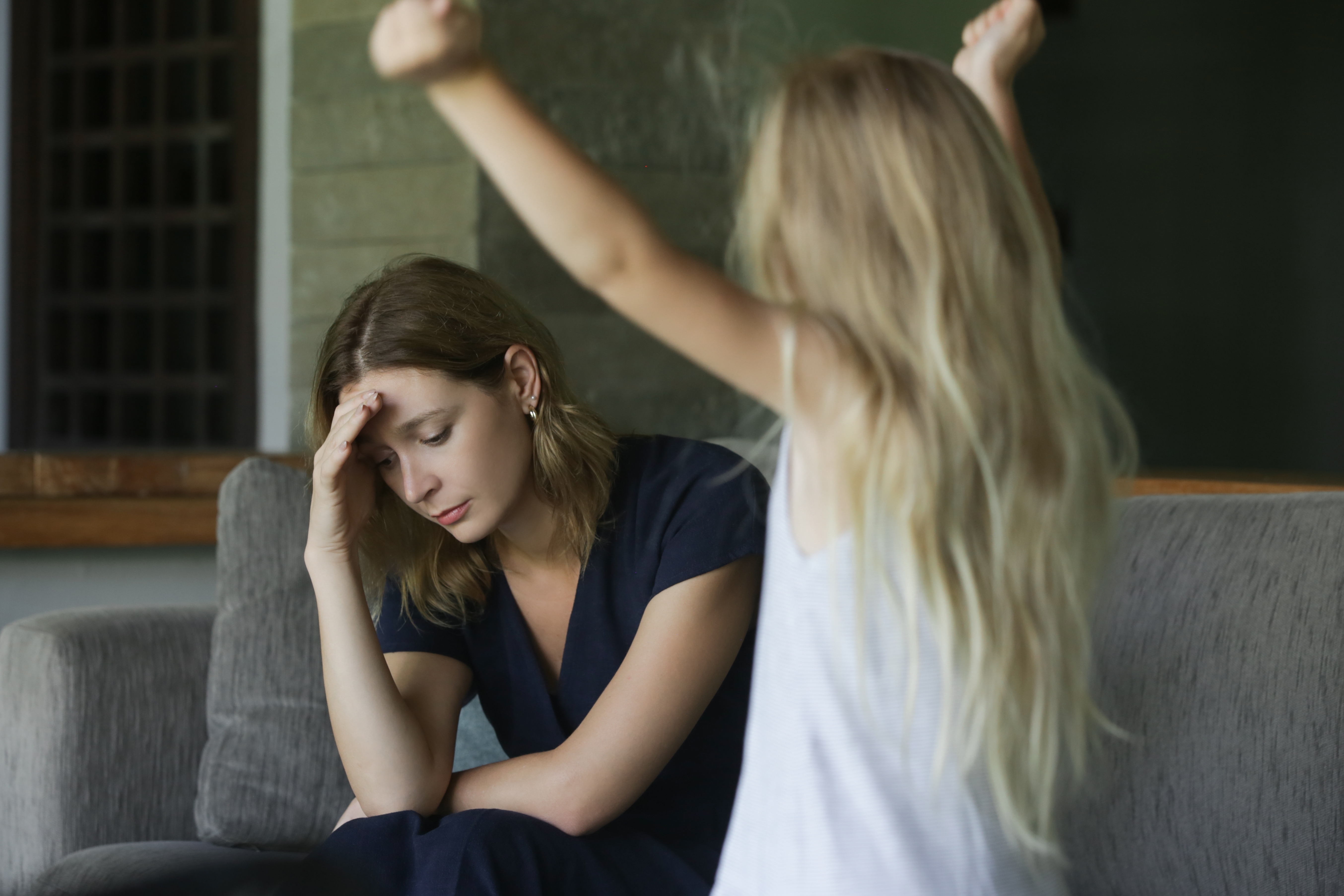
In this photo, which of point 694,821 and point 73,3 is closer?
point 694,821

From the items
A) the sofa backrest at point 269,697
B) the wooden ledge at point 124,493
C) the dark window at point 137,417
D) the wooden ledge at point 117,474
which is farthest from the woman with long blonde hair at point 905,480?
the dark window at point 137,417

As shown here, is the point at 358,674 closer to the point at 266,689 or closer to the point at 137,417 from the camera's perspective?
the point at 266,689

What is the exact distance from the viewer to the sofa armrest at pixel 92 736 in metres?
1.56

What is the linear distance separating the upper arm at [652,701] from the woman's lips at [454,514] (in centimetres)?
Answer: 21

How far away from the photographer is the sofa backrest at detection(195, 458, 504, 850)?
1609mm

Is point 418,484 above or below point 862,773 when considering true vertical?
above

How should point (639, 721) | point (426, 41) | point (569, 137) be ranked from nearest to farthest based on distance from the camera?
point (426, 41) < point (639, 721) < point (569, 137)

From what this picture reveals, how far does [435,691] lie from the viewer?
1.37 m

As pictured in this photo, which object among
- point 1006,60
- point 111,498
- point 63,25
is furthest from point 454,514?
point 63,25

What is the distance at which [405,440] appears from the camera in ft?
4.13

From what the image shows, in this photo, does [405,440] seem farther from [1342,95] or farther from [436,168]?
[1342,95]

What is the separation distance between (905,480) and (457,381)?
2.01 feet

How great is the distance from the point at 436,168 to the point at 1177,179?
193 inches

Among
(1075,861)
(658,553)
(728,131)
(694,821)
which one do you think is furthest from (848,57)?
(1075,861)
